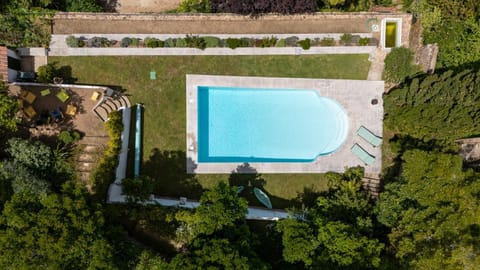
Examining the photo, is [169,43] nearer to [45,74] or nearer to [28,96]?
[45,74]

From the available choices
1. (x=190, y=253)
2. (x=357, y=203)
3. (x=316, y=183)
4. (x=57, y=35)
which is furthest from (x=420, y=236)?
(x=57, y=35)

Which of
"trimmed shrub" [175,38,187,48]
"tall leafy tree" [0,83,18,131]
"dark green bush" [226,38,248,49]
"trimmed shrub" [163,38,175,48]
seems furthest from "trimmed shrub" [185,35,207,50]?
"tall leafy tree" [0,83,18,131]

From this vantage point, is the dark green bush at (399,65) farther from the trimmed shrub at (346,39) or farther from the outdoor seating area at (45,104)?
the outdoor seating area at (45,104)

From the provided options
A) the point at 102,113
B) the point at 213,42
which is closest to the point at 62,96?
the point at 102,113

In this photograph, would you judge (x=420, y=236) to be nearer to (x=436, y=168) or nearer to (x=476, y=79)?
(x=436, y=168)

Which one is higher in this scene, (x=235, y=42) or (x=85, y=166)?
(x=235, y=42)

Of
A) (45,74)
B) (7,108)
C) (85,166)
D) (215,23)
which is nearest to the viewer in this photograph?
(7,108)

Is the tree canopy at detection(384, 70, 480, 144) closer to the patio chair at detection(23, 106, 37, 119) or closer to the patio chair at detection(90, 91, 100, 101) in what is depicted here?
the patio chair at detection(90, 91, 100, 101)
